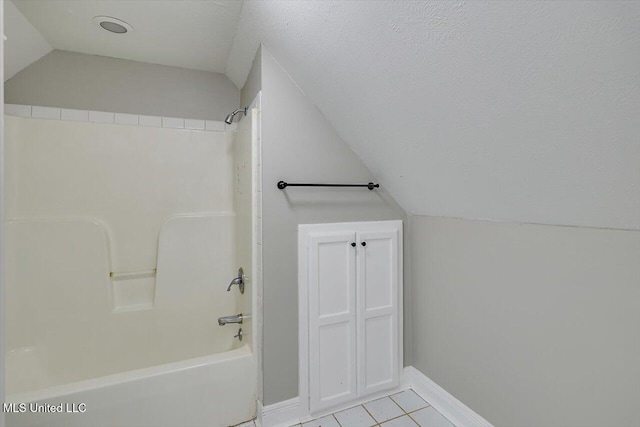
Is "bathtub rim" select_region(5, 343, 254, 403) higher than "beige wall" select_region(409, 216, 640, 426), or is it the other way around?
"beige wall" select_region(409, 216, 640, 426)

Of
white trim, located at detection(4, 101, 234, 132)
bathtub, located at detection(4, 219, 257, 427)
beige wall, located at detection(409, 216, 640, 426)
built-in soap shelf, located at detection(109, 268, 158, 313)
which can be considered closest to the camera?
beige wall, located at detection(409, 216, 640, 426)

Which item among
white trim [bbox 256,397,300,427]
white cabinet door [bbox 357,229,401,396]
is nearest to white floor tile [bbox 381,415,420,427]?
white cabinet door [bbox 357,229,401,396]

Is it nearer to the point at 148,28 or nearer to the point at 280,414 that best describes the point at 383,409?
the point at 280,414

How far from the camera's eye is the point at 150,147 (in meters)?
2.17

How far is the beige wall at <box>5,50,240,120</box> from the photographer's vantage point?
1.98m

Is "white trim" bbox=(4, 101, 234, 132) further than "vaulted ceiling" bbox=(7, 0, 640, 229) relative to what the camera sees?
Yes

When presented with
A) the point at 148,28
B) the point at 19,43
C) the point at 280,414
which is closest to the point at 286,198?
the point at 280,414

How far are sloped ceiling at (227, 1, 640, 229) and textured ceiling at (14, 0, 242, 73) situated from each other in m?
0.19

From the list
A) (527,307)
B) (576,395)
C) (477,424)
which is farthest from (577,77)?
(477,424)

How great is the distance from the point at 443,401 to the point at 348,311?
2.49ft

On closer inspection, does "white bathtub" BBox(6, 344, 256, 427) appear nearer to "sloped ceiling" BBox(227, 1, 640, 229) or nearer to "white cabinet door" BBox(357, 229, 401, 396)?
"white cabinet door" BBox(357, 229, 401, 396)

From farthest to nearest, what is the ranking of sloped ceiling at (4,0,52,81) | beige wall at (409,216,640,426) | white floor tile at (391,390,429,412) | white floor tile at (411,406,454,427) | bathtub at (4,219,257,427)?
1. white floor tile at (391,390,429,412)
2. white floor tile at (411,406,454,427)
3. sloped ceiling at (4,0,52,81)
4. bathtub at (4,219,257,427)
5. beige wall at (409,216,640,426)

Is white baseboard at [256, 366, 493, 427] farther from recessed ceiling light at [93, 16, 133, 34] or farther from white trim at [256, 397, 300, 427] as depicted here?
recessed ceiling light at [93, 16, 133, 34]

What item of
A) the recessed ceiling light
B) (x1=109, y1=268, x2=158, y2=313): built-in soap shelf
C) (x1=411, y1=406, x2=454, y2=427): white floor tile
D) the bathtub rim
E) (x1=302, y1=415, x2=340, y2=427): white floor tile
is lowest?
(x1=302, y1=415, x2=340, y2=427): white floor tile
